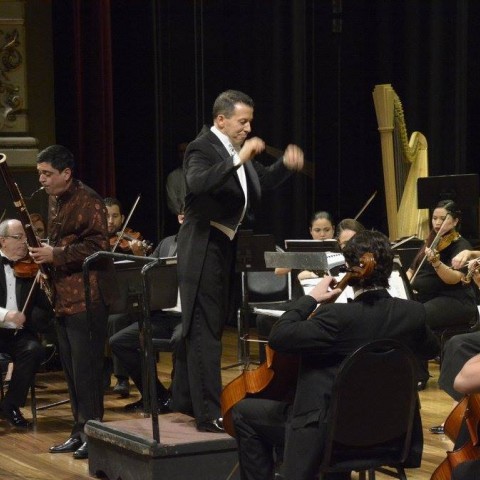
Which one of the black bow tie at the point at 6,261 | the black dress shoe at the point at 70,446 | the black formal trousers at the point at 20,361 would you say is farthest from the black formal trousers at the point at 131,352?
the black dress shoe at the point at 70,446

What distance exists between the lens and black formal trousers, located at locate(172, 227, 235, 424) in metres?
4.00

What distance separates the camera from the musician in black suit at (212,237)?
13.0 feet

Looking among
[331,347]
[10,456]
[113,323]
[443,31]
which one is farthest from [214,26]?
[331,347]

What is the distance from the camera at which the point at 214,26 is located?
8.77 meters

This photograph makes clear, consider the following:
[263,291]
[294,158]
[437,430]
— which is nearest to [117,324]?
[263,291]

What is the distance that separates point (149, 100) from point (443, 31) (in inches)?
97.4

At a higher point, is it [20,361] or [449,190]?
[449,190]

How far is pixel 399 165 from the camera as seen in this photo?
7.62 m

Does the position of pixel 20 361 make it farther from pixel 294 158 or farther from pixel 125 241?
pixel 294 158

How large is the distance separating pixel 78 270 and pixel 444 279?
2408mm

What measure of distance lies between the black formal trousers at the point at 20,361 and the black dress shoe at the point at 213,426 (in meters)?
1.62

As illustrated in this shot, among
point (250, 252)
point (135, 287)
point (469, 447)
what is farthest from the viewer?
point (250, 252)

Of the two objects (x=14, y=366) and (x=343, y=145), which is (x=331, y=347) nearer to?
(x=14, y=366)

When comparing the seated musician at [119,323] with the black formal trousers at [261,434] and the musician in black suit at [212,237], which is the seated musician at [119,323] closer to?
the musician in black suit at [212,237]
